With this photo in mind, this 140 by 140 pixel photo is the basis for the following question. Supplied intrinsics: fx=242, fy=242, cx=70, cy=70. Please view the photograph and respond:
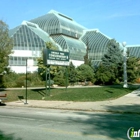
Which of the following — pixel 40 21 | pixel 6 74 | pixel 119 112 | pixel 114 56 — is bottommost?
pixel 119 112

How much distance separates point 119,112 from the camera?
14.6m

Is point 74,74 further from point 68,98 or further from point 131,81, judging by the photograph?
point 68,98

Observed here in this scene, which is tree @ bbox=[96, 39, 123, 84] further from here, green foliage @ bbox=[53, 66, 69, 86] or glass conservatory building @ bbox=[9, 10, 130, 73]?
glass conservatory building @ bbox=[9, 10, 130, 73]

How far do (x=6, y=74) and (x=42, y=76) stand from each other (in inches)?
662

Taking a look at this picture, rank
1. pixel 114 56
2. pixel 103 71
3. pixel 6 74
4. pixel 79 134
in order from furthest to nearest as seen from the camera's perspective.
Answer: pixel 114 56, pixel 103 71, pixel 6 74, pixel 79 134

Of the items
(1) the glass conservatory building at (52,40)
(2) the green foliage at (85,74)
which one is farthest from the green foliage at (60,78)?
(1) the glass conservatory building at (52,40)

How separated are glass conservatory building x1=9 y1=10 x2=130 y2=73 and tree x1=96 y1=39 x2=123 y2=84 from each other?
48.8 feet

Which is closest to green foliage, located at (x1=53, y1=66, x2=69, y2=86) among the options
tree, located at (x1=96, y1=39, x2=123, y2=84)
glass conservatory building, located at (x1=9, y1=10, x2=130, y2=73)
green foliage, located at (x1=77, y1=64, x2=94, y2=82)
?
green foliage, located at (x1=77, y1=64, x2=94, y2=82)

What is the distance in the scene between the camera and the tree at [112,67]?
1736 inches

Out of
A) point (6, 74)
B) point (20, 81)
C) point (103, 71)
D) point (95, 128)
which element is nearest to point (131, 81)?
point (103, 71)

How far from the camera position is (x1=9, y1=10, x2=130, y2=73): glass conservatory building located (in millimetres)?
55844

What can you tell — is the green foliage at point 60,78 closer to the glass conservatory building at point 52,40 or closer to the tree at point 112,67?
the tree at point 112,67

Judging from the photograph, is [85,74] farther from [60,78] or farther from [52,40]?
Result: [52,40]

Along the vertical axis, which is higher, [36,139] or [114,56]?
[114,56]
